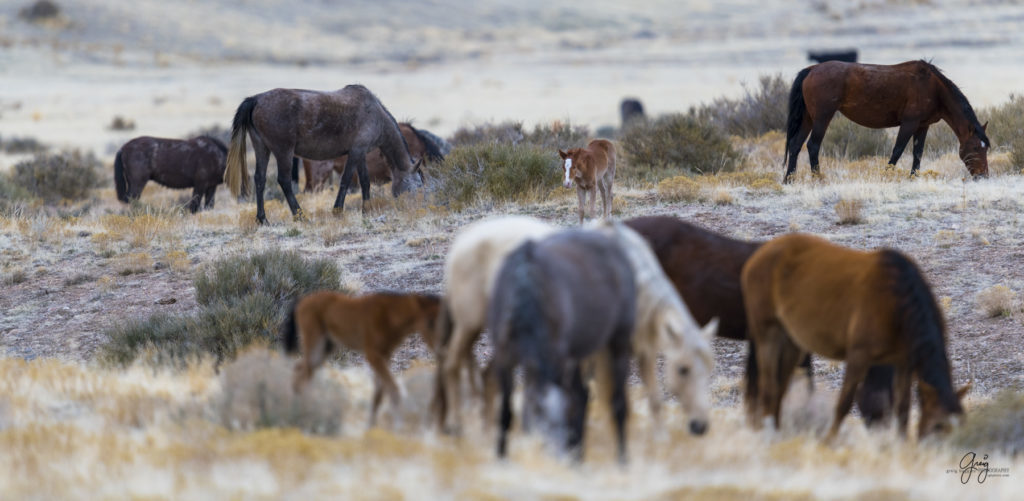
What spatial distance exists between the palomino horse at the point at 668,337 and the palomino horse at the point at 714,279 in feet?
4.27

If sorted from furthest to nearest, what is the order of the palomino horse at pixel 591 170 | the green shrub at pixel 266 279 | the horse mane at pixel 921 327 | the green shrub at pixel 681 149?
the green shrub at pixel 681 149, the palomino horse at pixel 591 170, the green shrub at pixel 266 279, the horse mane at pixel 921 327

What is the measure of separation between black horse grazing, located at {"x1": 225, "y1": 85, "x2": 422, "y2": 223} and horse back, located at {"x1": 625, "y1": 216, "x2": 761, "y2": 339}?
8.57 metres

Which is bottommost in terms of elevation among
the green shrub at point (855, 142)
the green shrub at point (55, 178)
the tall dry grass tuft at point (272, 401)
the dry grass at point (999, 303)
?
the green shrub at point (55, 178)

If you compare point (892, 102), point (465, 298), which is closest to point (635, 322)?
point (465, 298)

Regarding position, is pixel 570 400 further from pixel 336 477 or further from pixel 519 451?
pixel 336 477

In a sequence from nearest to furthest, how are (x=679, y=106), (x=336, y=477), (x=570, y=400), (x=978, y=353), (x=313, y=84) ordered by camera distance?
(x=336, y=477) < (x=570, y=400) < (x=978, y=353) < (x=679, y=106) < (x=313, y=84)

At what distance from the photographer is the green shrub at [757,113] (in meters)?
22.1

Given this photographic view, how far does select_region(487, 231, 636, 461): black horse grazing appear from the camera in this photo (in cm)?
421

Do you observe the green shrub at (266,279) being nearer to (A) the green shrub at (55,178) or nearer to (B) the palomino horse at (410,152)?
(B) the palomino horse at (410,152)

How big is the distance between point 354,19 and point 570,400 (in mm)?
92127

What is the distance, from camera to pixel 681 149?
17531 millimetres

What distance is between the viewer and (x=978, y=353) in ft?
29.1

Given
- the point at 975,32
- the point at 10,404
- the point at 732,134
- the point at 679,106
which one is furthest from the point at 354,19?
the point at 10,404

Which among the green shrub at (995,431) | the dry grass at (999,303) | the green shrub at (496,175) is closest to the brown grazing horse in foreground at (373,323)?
the green shrub at (995,431)
